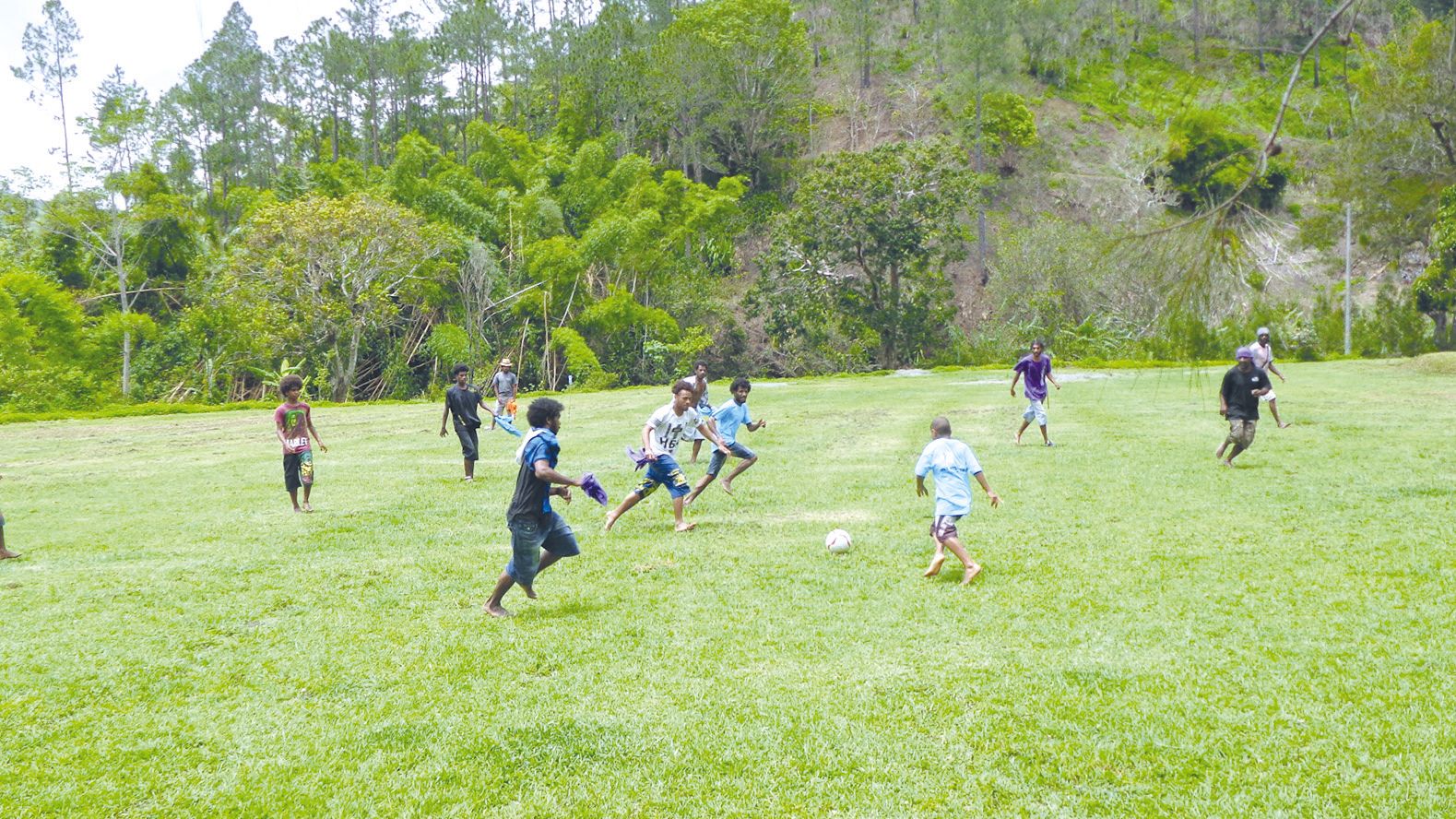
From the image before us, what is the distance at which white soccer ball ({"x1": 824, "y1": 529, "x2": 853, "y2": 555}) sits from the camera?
9992 mm

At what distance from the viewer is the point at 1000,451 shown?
17594mm

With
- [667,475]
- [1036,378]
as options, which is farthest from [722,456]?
[1036,378]

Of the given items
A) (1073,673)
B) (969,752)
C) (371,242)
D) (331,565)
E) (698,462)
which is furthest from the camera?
(371,242)

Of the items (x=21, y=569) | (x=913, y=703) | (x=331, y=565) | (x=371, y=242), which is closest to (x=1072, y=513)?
(x=913, y=703)

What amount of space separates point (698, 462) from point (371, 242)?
28.2 m

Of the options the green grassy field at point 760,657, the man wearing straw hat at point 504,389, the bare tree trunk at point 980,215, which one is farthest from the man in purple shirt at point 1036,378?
the bare tree trunk at point 980,215

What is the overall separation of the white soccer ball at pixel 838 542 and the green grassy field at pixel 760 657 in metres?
0.10

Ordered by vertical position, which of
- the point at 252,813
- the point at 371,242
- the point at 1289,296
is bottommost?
the point at 252,813

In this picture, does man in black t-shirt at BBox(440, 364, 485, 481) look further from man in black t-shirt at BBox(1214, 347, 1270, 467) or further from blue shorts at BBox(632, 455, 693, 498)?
man in black t-shirt at BBox(1214, 347, 1270, 467)

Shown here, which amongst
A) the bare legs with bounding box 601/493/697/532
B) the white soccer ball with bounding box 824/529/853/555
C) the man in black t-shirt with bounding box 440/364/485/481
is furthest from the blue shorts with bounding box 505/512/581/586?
the man in black t-shirt with bounding box 440/364/485/481

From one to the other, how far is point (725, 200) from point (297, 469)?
41760 millimetres

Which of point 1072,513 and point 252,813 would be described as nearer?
point 252,813

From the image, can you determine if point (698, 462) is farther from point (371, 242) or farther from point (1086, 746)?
point (371, 242)

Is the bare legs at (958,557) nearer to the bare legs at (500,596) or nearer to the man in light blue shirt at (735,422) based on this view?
the bare legs at (500,596)
